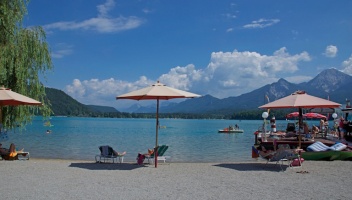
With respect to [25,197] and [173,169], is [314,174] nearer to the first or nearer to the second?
[173,169]

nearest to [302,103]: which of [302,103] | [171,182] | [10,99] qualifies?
[302,103]

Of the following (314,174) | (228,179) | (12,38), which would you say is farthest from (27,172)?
(314,174)

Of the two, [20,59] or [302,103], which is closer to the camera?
[302,103]

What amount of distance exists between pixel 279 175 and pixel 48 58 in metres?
9.77

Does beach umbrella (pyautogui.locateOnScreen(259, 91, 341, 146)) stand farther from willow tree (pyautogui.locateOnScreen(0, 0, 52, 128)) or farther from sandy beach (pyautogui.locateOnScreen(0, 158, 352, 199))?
willow tree (pyautogui.locateOnScreen(0, 0, 52, 128))

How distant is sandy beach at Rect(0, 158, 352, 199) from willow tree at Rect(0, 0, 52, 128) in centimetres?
342

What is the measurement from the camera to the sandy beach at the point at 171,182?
21.8 ft

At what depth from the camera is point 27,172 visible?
9.15 m

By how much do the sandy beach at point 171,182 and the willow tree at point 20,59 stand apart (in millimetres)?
3421

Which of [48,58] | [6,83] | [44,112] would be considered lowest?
[44,112]

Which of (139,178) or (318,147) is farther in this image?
(318,147)

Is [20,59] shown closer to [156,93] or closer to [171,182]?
[156,93]

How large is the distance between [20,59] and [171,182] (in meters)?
8.09

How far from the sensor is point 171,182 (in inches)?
314
